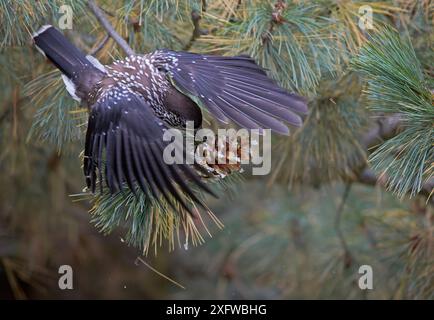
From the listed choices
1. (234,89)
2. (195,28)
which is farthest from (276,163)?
(234,89)

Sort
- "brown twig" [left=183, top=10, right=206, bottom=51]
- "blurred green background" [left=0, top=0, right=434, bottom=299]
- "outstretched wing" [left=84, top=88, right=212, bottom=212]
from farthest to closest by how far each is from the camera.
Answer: "brown twig" [left=183, top=10, right=206, bottom=51], "blurred green background" [left=0, top=0, right=434, bottom=299], "outstretched wing" [left=84, top=88, right=212, bottom=212]

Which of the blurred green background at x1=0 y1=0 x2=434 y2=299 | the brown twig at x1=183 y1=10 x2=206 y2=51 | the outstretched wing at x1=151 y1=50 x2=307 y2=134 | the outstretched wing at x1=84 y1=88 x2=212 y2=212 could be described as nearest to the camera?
the outstretched wing at x1=84 y1=88 x2=212 y2=212

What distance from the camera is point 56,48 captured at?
1.96 m

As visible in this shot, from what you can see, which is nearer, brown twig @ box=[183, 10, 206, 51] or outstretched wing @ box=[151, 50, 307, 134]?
outstretched wing @ box=[151, 50, 307, 134]

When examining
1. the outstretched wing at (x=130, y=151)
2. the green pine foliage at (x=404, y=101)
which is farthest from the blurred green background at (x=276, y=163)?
the outstretched wing at (x=130, y=151)

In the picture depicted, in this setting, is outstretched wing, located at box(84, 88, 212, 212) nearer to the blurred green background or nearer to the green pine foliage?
the blurred green background

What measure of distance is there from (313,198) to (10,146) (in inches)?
52.9

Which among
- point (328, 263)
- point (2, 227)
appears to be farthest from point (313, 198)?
point (2, 227)

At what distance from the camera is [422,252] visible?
225 centimetres

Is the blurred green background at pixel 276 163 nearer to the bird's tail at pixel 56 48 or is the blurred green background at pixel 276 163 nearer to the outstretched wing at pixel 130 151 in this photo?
the bird's tail at pixel 56 48

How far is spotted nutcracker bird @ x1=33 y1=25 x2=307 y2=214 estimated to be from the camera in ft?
5.01

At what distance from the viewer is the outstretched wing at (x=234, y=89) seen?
1.60 metres

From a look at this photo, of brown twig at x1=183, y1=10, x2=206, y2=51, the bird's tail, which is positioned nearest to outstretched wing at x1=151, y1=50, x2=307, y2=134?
brown twig at x1=183, y1=10, x2=206, y2=51

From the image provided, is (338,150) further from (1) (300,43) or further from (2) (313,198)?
(2) (313,198)
